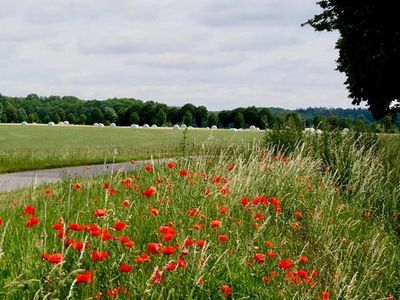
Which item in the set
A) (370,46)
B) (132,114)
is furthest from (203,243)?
(132,114)

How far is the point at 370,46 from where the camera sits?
2097cm

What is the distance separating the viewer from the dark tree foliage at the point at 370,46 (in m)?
20.5

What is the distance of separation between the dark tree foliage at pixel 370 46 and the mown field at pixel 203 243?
30.7 feet

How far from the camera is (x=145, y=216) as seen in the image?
6480 millimetres

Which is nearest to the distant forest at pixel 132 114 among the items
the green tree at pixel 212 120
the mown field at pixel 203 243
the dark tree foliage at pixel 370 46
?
the green tree at pixel 212 120

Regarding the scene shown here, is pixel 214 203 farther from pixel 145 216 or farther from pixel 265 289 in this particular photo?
pixel 265 289

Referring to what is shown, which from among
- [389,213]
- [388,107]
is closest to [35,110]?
[388,107]

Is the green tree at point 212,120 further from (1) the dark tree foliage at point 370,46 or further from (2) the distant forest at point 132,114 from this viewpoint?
(1) the dark tree foliage at point 370,46

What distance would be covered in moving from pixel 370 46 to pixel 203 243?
1795 cm

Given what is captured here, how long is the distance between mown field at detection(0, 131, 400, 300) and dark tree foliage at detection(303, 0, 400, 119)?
9.37m

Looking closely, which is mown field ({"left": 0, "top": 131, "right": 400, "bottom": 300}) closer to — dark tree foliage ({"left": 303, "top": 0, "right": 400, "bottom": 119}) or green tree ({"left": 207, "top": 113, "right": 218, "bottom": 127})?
dark tree foliage ({"left": 303, "top": 0, "right": 400, "bottom": 119})

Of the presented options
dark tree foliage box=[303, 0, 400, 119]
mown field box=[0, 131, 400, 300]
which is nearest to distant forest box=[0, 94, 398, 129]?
dark tree foliage box=[303, 0, 400, 119]

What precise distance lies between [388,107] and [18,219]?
67.1ft

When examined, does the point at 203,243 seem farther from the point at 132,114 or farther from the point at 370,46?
the point at 132,114
